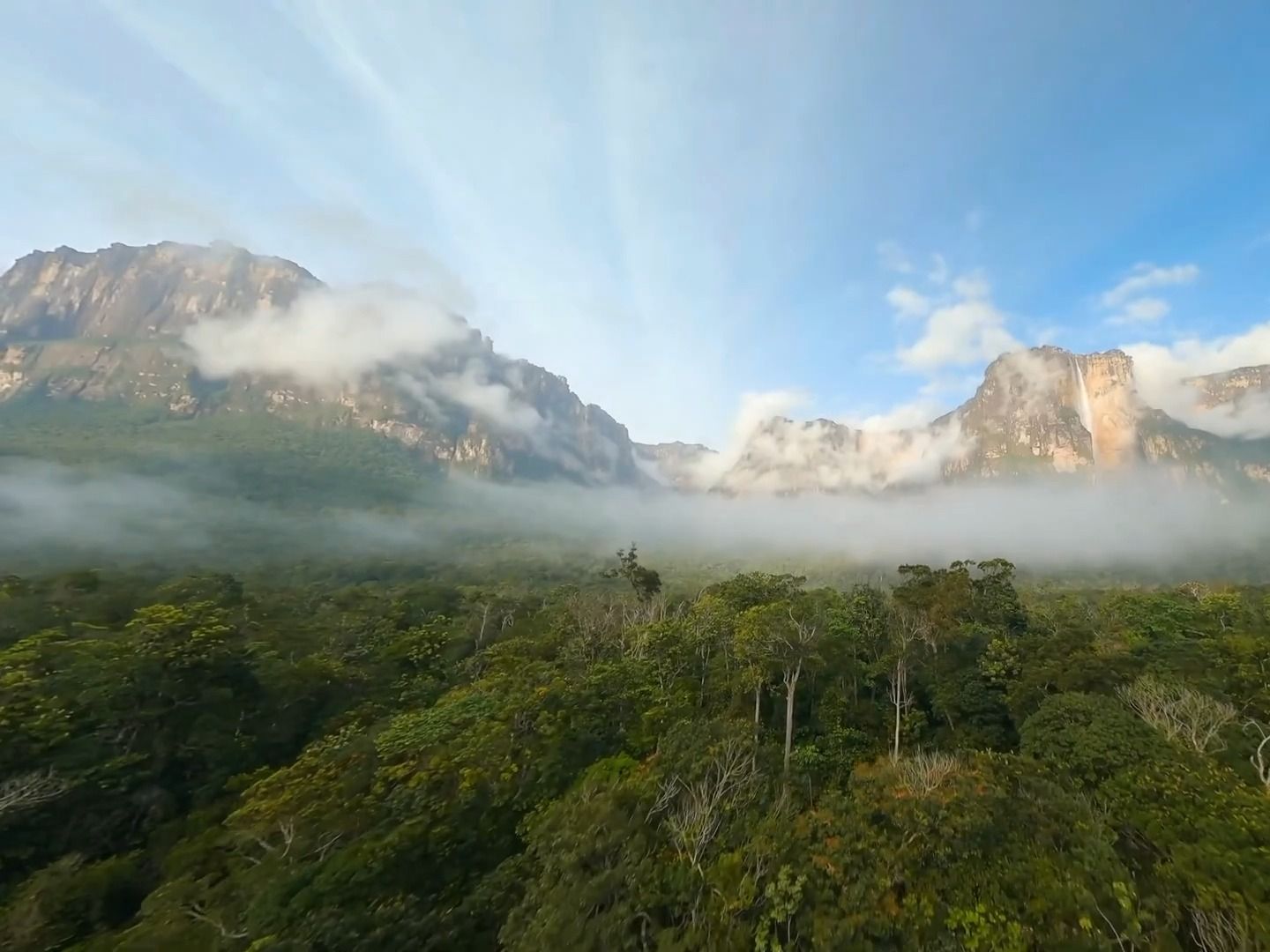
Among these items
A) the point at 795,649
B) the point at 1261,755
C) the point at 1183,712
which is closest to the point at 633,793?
the point at 795,649

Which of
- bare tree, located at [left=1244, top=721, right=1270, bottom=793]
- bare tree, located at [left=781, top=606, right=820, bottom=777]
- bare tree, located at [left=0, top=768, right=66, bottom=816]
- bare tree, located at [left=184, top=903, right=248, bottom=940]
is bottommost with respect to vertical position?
bare tree, located at [left=184, top=903, right=248, bottom=940]

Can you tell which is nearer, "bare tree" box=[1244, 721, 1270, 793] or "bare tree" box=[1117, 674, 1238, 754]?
"bare tree" box=[1244, 721, 1270, 793]

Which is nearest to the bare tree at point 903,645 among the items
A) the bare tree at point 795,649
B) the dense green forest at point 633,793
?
the dense green forest at point 633,793

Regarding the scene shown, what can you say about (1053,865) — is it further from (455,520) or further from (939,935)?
(455,520)

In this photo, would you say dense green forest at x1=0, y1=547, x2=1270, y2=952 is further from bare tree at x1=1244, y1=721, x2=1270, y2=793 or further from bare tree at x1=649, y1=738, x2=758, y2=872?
bare tree at x1=1244, y1=721, x2=1270, y2=793

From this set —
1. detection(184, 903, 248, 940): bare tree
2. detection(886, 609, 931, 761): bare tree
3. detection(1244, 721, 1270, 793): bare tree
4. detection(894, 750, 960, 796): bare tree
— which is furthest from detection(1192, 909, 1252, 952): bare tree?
detection(184, 903, 248, 940): bare tree

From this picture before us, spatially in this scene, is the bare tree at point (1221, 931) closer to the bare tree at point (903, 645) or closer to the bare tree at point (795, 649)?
the bare tree at point (903, 645)
